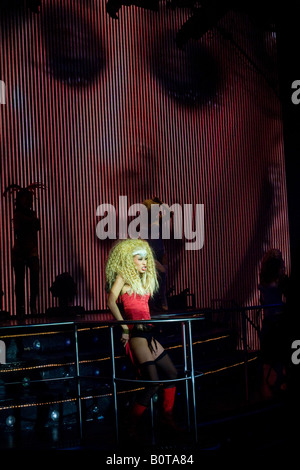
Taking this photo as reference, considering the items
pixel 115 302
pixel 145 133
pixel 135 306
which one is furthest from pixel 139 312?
pixel 145 133

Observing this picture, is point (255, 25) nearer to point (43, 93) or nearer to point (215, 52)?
point (215, 52)

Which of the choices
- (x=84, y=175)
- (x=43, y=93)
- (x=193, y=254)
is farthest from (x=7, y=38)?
(x=193, y=254)

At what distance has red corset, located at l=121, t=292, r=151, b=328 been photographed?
3.96 meters

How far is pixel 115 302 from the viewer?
13.0 feet

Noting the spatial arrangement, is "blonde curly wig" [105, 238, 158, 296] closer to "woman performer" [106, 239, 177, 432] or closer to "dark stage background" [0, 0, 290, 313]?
"woman performer" [106, 239, 177, 432]

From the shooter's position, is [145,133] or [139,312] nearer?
[139,312]

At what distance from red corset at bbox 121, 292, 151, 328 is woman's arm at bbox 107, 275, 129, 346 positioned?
8cm

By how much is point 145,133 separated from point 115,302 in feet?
20.5

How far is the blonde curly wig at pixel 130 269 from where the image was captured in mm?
4055

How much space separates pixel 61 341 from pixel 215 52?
7.81m

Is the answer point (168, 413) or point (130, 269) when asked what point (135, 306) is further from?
point (168, 413)

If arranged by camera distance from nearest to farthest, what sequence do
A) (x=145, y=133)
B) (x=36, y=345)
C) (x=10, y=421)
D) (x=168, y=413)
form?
(x=168, y=413) → (x=10, y=421) → (x=36, y=345) → (x=145, y=133)

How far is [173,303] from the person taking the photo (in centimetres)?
807

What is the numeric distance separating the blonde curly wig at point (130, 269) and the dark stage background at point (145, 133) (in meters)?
3.99
